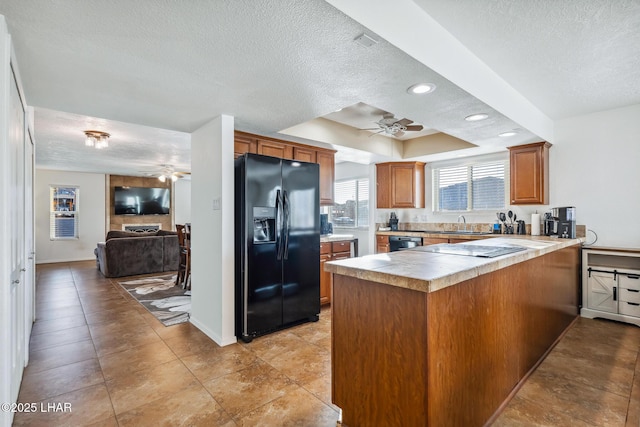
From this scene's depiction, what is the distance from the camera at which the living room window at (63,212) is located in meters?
8.30

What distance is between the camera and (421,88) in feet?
7.80

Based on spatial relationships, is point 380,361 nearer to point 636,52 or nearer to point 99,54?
point 99,54

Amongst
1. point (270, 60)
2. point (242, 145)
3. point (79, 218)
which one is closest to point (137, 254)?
point (79, 218)

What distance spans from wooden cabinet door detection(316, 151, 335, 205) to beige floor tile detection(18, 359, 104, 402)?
10.3ft

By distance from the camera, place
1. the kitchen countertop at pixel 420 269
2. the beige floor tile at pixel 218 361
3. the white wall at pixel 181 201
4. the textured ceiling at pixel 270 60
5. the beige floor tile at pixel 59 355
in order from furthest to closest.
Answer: the white wall at pixel 181 201 < the beige floor tile at pixel 59 355 < the beige floor tile at pixel 218 361 < the textured ceiling at pixel 270 60 < the kitchen countertop at pixel 420 269

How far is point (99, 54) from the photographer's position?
6.23 feet

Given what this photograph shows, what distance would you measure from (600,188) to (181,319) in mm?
5317

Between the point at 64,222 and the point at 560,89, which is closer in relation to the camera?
the point at 560,89

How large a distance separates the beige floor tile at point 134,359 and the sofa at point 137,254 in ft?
12.9

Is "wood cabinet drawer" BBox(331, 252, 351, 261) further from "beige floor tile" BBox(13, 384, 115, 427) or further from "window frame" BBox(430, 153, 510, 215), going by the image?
"beige floor tile" BBox(13, 384, 115, 427)

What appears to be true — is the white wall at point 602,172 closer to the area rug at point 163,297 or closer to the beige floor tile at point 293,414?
the beige floor tile at point 293,414

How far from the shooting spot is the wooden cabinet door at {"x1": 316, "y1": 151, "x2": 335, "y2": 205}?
179 inches

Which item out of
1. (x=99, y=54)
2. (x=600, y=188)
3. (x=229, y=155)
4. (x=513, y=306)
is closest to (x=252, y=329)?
(x=229, y=155)

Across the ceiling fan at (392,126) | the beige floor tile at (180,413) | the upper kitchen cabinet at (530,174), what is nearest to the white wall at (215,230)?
the beige floor tile at (180,413)
